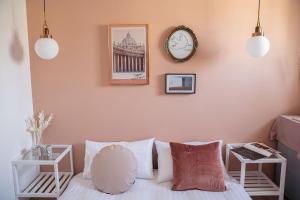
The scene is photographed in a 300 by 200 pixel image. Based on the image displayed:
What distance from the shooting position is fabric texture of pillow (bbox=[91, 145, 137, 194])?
1925 millimetres

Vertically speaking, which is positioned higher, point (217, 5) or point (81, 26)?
point (217, 5)

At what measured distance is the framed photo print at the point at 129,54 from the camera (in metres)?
2.28

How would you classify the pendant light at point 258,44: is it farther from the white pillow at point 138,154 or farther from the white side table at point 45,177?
the white side table at point 45,177

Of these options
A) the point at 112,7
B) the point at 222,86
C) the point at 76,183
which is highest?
the point at 112,7

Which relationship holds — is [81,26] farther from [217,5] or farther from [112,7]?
[217,5]

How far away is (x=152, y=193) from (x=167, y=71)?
1152mm

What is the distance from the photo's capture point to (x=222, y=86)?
2.37m

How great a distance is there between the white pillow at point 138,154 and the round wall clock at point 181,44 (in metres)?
0.90

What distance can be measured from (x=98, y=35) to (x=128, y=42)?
31cm

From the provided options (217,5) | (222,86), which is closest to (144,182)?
(222,86)

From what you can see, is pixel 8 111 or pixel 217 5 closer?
pixel 8 111

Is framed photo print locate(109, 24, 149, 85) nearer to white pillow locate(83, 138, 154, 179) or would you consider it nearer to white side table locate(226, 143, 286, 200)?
white pillow locate(83, 138, 154, 179)

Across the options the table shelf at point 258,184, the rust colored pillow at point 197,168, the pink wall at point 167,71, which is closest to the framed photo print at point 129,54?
the pink wall at point 167,71

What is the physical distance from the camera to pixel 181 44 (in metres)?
2.28
